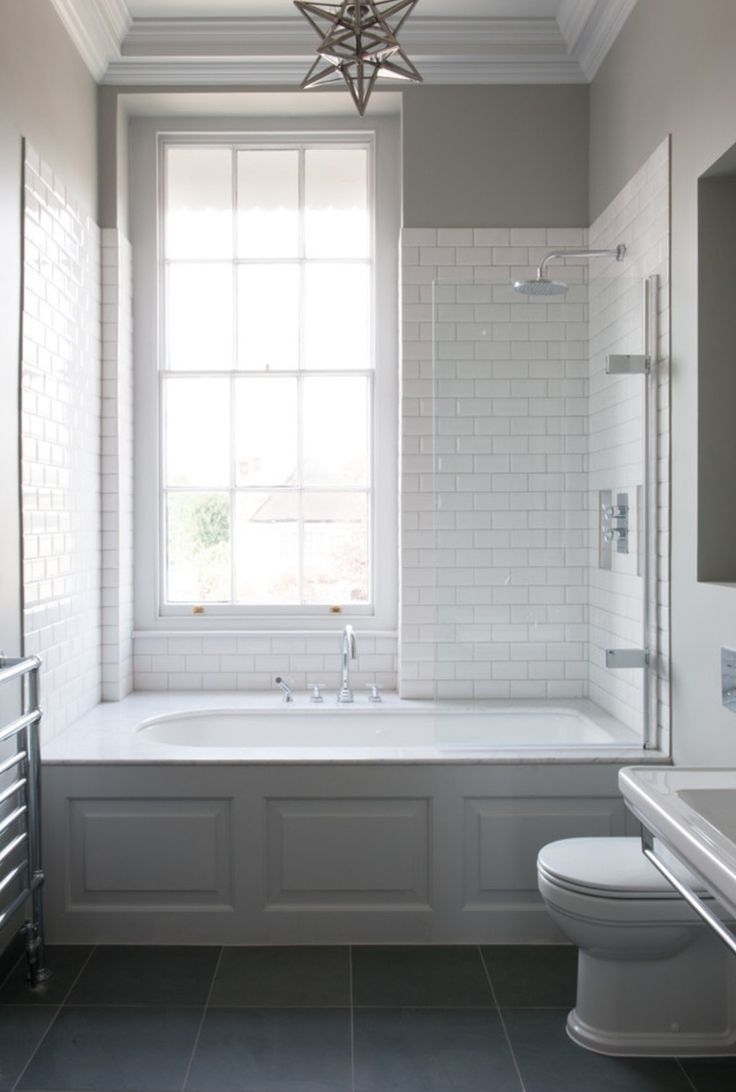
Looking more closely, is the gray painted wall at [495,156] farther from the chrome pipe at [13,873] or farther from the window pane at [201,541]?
the chrome pipe at [13,873]

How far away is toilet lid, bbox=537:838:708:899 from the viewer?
2531 millimetres

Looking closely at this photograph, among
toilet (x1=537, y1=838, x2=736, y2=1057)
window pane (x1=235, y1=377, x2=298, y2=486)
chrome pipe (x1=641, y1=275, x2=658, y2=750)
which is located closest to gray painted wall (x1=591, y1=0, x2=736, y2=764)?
chrome pipe (x1=641, y1=275, x2=658, y2=750)

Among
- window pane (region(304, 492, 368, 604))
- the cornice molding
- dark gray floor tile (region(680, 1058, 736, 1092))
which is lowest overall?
dark gray floor tile (region(680, 1058, 736, 1092))

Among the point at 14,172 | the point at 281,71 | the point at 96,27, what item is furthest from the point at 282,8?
the point at 14,172

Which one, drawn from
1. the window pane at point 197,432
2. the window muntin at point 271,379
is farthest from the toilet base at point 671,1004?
the window pane at point 197,432

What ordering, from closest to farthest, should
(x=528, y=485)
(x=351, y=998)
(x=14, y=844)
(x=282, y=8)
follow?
(x=14, y=844) → (x=351, y=998) → (x=528, y=485) → (x=282, y=8)

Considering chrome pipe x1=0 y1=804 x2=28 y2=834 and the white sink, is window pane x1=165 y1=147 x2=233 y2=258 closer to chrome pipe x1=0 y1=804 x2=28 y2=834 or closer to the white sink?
chrome pipe x1=0 y1=804 x2=28 y2=834

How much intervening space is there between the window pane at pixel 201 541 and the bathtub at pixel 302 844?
54.3 inches

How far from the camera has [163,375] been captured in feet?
15.0

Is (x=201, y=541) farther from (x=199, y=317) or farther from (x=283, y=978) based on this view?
(x=283, y=978)

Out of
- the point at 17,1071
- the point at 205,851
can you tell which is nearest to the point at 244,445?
the point at 205,851

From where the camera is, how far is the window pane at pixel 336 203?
455cm

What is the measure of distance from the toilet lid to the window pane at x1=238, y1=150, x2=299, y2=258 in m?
3.04

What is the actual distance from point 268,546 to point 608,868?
2.41 metres
